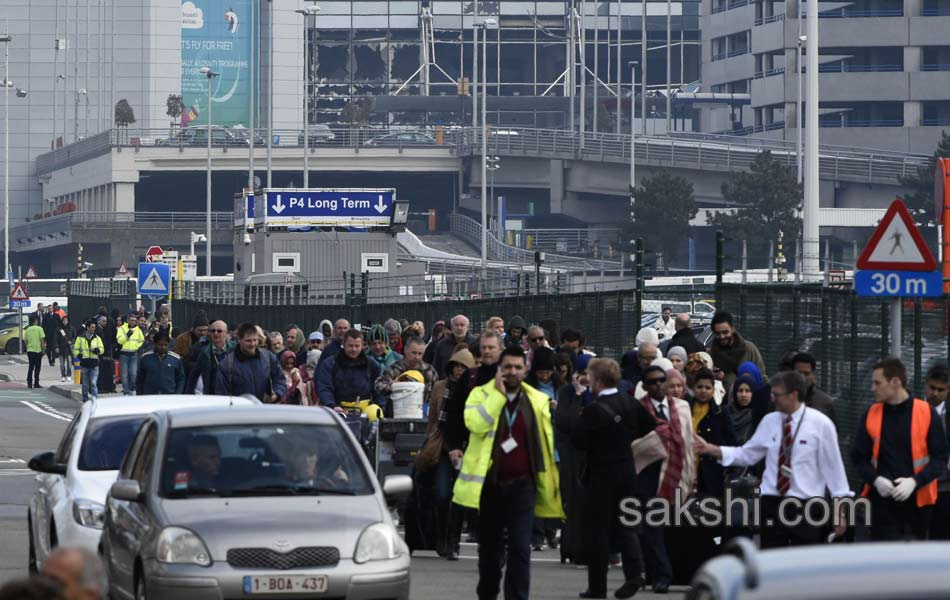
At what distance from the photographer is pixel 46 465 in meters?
12.4

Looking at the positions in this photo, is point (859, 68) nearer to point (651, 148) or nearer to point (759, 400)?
point (651, 148)

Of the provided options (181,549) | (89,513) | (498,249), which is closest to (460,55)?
(498,249)

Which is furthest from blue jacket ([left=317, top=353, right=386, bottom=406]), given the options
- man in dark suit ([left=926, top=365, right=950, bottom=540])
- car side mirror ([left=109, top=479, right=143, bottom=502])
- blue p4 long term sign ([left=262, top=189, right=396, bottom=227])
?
blue p4 long term sign ([left=262, top=189, right=396, bottom=227])

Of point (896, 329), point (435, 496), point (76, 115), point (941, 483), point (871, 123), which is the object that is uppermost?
point (76, 115)

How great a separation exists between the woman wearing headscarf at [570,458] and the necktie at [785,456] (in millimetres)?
1528

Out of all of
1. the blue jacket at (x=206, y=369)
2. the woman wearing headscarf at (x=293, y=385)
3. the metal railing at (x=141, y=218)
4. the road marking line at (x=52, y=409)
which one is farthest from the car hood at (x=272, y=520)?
the metal railing at (x=141, y=218)

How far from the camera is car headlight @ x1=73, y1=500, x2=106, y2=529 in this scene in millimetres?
12125

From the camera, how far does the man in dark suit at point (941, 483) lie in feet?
38.0

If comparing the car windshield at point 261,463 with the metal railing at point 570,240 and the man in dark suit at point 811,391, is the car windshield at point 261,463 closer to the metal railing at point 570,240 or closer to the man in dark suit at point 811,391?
the man in dark suit at point 811,391

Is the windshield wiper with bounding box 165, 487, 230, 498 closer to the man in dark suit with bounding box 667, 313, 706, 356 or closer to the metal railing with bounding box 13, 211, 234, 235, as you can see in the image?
the man in dark suit with bounding box 667, 313, 706, 356

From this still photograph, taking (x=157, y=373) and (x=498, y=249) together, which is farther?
(x=498, y=249)

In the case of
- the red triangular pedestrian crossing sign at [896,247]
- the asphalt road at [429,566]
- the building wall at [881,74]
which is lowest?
the asphalt road at [429,566]

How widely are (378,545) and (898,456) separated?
291 cm

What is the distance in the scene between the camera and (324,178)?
133625mm
